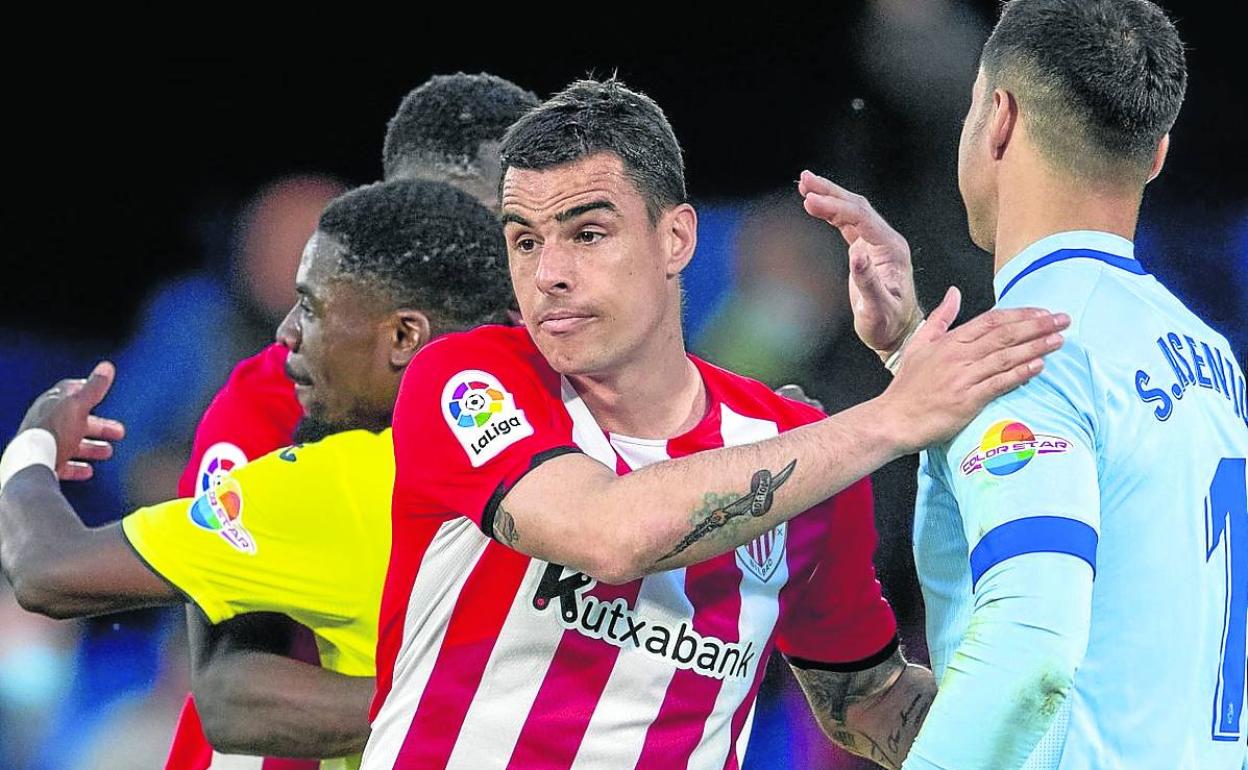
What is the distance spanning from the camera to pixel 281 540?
101 inches

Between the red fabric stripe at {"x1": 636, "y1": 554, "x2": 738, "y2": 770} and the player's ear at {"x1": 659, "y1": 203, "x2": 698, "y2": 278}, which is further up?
the player's ear at {"x1": 659, "y1": 203, "x2": 698, "y2": 278}

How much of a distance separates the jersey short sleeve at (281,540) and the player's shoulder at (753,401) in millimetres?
580

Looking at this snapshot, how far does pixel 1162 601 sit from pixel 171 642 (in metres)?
4.62

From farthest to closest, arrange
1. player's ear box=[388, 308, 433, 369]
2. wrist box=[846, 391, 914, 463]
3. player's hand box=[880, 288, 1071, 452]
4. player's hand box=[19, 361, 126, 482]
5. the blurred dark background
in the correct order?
the blurred dark background < player's hand box=[19, 361, 126, 482] < player's ear box=[388, 308, 433, 369] < wrist box=[846, 391, 914, 463] < player's hand box=[880, 288, 1071, 452]

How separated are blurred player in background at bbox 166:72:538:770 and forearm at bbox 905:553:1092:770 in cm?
112

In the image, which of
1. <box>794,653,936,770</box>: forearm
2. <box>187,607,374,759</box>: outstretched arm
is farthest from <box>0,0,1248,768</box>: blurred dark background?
<box>187,607,374,759</box>: outstretched arm

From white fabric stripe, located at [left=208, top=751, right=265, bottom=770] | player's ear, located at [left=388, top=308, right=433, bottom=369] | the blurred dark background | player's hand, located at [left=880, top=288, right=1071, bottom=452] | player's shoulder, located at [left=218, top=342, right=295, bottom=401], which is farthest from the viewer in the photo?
the blurred dark background

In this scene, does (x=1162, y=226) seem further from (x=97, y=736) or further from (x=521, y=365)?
(x=97, y=736)

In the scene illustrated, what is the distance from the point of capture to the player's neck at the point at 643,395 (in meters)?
2.40

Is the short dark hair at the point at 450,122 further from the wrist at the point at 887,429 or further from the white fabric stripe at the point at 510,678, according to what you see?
the wrist at the point at 887,429

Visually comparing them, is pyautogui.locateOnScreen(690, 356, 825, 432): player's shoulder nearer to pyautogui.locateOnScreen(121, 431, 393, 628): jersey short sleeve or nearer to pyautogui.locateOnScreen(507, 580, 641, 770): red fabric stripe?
pyautogui.locateOnScreen(507, 580, 641, 770): red fabric stripe

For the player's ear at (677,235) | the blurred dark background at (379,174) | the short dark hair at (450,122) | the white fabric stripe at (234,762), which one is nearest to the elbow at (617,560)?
the player's ear at (677,235)

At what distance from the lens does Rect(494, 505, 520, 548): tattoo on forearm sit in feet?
6.98

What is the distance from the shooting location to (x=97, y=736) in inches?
229
